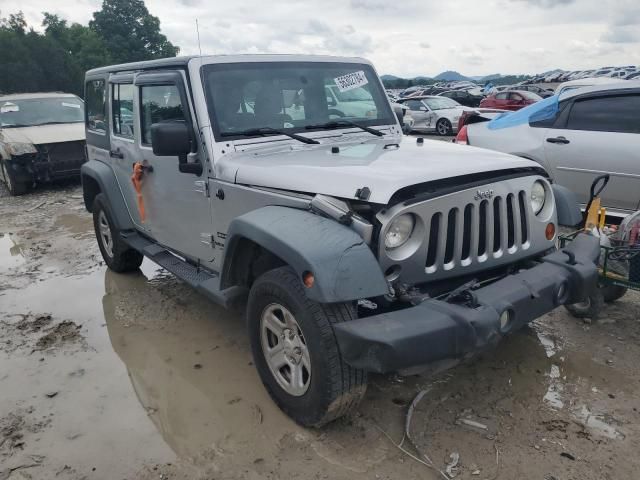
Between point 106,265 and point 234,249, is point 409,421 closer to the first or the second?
point 234,249

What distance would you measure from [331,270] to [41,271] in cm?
465

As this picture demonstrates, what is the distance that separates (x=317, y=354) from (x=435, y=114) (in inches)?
619

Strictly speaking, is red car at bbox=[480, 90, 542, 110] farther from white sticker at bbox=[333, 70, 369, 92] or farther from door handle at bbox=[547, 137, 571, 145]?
white sticker at bbox=[333, 70, 369, 92]

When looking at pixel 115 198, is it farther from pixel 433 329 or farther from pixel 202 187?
pixel 433 329

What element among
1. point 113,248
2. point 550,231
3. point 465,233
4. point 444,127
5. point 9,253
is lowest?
point 9,253

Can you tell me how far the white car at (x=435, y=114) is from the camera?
16.9 metres

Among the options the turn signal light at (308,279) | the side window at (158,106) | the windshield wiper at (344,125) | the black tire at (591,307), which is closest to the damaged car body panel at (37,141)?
the side window at (158,106)

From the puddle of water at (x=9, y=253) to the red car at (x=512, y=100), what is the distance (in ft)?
55.4

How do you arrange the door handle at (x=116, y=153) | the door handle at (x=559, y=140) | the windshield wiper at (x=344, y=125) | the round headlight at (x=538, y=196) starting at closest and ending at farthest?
the round headlight at (x=538, y=196) → the windshield wiper at (x=344, y=125) → the door handle at (x=116, y=153) → the door handle at (x=559, y=140)

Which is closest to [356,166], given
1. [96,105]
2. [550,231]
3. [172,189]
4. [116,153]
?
[550,231]

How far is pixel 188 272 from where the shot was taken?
3.99 meters

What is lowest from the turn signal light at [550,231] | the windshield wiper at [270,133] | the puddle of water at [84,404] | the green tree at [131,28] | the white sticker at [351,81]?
the puddle of water at [84,404]

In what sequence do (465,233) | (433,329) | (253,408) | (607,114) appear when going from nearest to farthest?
(433,329)
(465,233)
(253,408)
(607,114)

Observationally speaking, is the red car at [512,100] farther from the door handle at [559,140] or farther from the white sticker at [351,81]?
the white sticker at [351,81]
